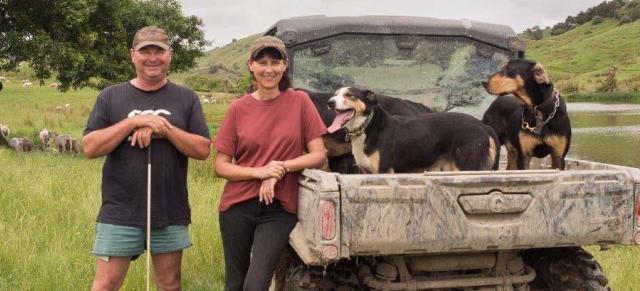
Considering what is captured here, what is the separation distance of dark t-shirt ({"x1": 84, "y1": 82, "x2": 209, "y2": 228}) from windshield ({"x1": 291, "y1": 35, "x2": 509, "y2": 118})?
2059 millimetres

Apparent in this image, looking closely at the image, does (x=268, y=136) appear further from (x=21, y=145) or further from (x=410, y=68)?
(x=21, y=145)

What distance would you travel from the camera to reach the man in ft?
12.5

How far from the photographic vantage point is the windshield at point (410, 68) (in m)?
5.94

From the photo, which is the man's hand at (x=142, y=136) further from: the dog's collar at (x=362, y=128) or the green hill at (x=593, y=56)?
the green hill at (x=593, y=56)

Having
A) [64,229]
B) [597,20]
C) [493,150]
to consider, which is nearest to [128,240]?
[493,150]

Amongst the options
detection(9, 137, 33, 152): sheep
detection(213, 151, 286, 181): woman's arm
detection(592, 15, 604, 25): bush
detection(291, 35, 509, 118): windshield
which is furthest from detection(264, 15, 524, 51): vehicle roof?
detection(592, 15, 604, 25): bush

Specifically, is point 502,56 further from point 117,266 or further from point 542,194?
point 117,266

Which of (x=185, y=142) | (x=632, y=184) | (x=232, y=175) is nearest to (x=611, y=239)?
(x=632, y=184)

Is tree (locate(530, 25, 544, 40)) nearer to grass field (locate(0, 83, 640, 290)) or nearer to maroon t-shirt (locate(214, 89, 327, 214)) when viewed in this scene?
grass field (locate(0, 83, 640, 290))

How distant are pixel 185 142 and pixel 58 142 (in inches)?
616

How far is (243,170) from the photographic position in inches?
148

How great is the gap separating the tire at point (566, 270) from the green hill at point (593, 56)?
64059 mm

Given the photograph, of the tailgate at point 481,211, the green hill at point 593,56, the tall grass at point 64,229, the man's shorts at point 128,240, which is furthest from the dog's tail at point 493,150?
the green hill at point 593,56

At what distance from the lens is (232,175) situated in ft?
12.4
